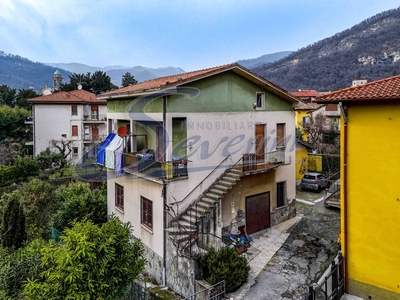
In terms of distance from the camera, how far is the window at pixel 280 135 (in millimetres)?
16281

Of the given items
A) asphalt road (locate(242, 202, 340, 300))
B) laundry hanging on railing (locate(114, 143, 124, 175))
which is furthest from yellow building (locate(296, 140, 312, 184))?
laundry hanging on railing (locate(114, 143, 124, 175))

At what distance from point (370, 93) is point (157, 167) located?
790 cm

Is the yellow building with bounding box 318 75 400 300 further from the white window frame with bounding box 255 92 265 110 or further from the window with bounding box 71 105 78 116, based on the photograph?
the window with bounding box 71 105 78 116

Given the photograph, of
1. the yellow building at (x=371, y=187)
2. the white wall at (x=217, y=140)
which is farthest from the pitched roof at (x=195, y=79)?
the yellow building at (x=371, y=187)

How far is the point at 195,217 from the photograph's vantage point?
12.1m

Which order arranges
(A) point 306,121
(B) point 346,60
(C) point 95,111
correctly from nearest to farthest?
(C) point 95,111 < (A) point 306,121 < (B) point 346,60

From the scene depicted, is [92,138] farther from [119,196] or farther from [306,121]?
[306,121]

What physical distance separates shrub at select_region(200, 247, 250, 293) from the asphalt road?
1.80 feet

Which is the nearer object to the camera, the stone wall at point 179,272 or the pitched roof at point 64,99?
the stone wall at point 179,272

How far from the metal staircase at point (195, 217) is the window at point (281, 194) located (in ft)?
12.0

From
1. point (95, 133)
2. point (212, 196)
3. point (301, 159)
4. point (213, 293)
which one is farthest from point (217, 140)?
point (95, 133)

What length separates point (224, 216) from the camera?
544 inches

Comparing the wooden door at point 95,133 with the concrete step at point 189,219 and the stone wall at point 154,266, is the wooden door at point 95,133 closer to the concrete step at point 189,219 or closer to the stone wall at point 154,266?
the stone wall at point 154,266

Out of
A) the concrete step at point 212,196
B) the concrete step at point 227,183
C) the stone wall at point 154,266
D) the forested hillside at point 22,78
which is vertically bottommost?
the stone wall at point 154,266
